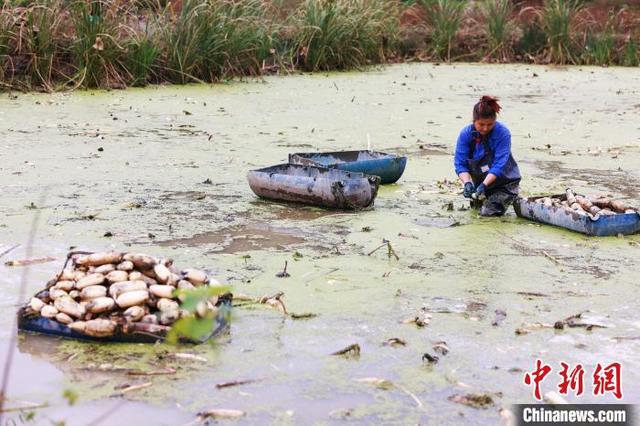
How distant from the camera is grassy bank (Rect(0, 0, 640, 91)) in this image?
31.1 ft

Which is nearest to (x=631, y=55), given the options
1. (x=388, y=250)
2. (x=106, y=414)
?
(x=388, y=250)

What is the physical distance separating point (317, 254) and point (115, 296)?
1.25 metres

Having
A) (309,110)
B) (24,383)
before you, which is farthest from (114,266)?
(309,110)

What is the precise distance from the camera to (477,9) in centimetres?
1410

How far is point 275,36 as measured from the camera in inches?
449

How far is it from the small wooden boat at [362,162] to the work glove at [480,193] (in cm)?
67

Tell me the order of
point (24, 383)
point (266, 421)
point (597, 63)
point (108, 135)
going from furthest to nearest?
point (597, 63), point (108, 135), point (24, 383), point (266, 421)

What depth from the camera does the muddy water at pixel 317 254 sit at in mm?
3107

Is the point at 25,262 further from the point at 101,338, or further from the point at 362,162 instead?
the point at 362,162

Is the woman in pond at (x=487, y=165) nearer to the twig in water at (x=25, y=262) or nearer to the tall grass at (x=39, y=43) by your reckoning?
the twig in water at (x=25, y=262)

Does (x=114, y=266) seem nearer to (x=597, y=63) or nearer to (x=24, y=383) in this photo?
(x=24, y=383)

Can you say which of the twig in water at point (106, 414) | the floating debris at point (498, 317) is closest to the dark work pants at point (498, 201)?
the floating debris at point (498, 317)

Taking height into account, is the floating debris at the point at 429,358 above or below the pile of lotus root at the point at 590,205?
below

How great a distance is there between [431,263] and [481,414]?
5.03ft
